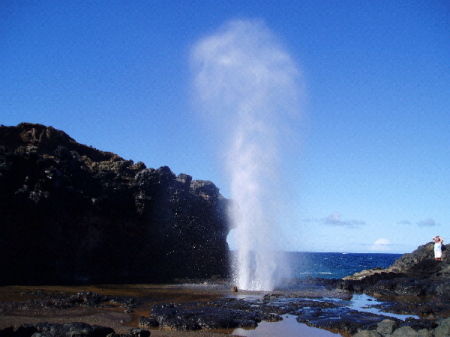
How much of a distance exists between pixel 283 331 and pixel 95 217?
2201 cm

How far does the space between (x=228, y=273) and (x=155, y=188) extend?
1194 cm

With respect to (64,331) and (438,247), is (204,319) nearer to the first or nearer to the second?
(64,331)

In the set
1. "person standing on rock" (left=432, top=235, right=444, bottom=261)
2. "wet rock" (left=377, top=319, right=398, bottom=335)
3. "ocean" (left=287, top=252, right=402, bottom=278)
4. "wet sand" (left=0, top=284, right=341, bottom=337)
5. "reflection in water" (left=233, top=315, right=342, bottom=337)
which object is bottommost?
"ocean" (left=287, top=252, right=402, bottom=278)

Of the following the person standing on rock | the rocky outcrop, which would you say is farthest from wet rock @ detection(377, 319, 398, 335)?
the person standing on rock

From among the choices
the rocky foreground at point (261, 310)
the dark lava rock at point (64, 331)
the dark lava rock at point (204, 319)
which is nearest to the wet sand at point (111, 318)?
the rocky foreground at point (261, 310)

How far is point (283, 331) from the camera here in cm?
1398

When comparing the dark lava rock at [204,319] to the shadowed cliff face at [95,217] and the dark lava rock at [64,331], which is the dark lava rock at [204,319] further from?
the shadowed cliff face at [95,217]

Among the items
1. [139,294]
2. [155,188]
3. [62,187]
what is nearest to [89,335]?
[139,294]

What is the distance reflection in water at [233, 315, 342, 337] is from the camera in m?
13.5

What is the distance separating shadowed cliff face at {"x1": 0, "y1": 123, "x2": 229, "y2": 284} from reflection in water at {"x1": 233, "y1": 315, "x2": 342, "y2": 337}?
18.4m

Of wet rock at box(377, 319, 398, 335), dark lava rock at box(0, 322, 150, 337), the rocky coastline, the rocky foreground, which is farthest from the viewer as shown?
the rocky coastline

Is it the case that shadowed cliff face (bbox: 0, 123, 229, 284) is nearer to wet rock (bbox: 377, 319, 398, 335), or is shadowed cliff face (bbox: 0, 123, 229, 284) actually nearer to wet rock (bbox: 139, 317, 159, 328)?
wet rock (bbox: 139, 317, 159, 328)

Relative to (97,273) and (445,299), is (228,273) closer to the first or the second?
(97,273)

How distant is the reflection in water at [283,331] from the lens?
13.5 metres
